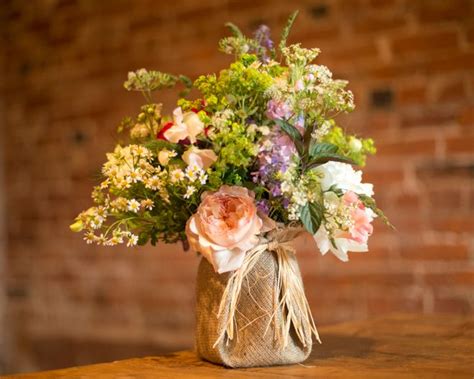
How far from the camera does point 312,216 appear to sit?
1.20 metres

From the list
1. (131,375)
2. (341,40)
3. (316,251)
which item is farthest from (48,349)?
(131,375)

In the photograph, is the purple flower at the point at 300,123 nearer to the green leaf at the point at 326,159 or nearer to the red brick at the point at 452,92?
the green leaf at the point at 326,159

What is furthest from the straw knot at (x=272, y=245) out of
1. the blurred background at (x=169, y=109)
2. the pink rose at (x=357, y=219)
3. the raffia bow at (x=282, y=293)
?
the blurred background at (x=169, y=109)

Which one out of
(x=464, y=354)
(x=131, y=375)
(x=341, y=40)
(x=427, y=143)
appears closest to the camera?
(x=131, y=375)

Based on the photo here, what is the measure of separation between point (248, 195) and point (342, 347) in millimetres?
422

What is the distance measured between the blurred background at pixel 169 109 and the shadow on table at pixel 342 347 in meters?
0.95

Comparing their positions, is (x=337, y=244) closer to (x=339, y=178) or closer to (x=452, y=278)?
(x=339, y=178)

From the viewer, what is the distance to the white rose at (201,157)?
1.21 metres

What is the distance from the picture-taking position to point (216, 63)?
9.91ft

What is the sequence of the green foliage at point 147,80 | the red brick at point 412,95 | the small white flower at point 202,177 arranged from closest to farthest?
the small white flower at point 202,177 → the green foliage at point 147,80 → the red brick at point 412,95

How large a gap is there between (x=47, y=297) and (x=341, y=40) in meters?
1.82

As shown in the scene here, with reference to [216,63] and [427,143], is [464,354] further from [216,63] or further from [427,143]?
[216,63]

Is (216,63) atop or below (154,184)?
atop

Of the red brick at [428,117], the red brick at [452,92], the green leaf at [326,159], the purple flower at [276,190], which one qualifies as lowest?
the purple flower at [276,190]
